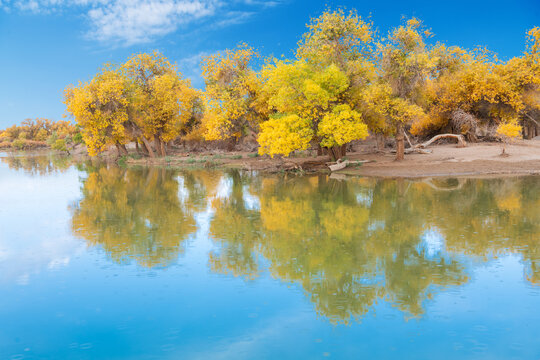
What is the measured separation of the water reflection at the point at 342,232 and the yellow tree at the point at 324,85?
252 inches

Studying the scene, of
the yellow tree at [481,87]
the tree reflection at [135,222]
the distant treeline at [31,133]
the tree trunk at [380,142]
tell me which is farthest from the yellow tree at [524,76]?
the distant treeline at [31,133]

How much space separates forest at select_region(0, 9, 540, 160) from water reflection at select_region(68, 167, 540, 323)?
776 cm

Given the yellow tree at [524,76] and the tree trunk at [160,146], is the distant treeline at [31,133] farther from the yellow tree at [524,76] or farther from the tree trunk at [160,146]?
the yellow tree at [524,76]

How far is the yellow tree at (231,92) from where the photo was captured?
125 feet

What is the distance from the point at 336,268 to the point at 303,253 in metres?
1.49

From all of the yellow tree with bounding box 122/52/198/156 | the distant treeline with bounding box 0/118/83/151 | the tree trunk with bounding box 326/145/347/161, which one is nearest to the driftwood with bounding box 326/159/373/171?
the tree trunk with bounding box 326/145/347/161

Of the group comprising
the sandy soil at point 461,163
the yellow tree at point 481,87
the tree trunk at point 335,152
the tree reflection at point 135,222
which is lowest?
the tree reflection at point 135,222

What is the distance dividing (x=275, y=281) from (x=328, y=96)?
69.8 ft

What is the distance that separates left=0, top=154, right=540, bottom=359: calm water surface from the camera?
21.9 feet

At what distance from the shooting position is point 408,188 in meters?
22.1

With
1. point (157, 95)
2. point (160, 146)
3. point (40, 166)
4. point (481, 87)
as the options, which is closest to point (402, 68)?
point (481, 87)

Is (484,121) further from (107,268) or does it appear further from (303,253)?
(107,268)

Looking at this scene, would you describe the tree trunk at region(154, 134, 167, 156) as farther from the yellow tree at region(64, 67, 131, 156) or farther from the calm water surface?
the calm water surface

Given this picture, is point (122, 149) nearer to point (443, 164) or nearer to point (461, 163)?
point (443, 164)
